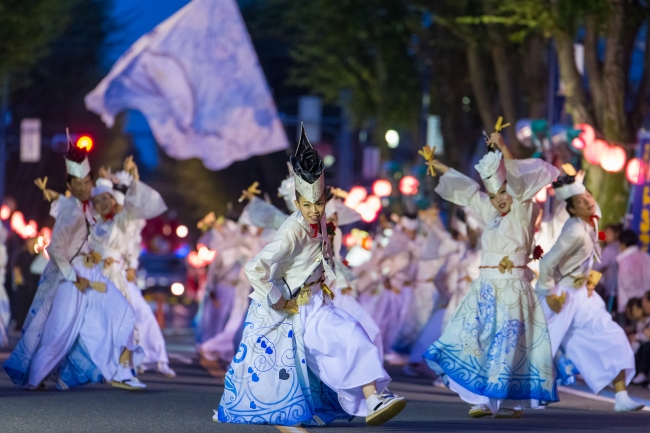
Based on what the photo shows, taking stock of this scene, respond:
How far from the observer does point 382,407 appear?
371 inches

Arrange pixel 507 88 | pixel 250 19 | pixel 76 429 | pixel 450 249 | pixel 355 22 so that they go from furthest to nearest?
pixel 250 19 < pixel 355 22 < pixel 507 88 < pixel 450 249 < pixel 76 429

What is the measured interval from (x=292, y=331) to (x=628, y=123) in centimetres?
1117

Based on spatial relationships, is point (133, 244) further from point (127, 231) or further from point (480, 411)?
point (480, 411)

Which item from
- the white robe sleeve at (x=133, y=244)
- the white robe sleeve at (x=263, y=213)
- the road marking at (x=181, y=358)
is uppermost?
the white robe sleeve at (x=263, y=213)

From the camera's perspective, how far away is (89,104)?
67.1 ft

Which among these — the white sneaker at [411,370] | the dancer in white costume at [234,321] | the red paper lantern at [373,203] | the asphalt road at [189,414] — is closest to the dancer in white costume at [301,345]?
the asphalt road at [189,414]

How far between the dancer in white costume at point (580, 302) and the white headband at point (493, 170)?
1.11 meters

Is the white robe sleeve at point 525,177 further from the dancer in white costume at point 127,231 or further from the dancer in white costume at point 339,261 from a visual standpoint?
the dancer in white costume at point 127,231

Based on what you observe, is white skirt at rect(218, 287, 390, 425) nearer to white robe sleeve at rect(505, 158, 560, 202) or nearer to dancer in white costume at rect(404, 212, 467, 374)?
white robe sleeve at rect(505, 158, 560, 202)

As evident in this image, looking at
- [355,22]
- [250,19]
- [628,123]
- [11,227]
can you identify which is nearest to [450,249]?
[628,123]

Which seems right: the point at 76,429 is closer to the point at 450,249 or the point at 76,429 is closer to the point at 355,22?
the point at 450,249

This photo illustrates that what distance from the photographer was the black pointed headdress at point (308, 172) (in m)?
9.84

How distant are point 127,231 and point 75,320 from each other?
2.09 m

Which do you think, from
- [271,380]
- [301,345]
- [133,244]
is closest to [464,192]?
[301,345]
